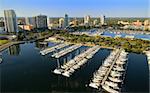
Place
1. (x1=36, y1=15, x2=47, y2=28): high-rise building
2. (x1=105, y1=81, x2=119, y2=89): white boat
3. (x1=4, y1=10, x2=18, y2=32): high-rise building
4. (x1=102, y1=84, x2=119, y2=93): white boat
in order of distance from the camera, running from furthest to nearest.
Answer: (x1=36, y1=15, x2=47, y2=28): high-rise building, (x1=4, y1=10, x2=18, y2=32): high-rise building, (x1=105, y1=81, x2=119, y2=89): white boat, (x1=102, y1=84, x2=119, y2=93): white boat

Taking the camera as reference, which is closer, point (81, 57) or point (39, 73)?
point (39, 73)

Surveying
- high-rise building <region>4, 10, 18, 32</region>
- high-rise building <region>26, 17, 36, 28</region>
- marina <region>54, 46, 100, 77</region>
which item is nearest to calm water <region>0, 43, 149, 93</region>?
marina <region>54, 46, 100, 77</region>

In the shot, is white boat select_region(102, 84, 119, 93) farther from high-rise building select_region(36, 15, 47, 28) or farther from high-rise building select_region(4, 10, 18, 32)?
high-rise building select_region(36, 15, 47, 28)

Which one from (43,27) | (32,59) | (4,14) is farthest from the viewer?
(43,27)

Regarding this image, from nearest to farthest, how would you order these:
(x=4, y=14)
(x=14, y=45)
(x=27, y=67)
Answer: (x=27, y=67), (x=14, y=45), (x=4, y=14)

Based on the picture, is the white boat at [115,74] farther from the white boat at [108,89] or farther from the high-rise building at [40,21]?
the high-rise building at [40,21]

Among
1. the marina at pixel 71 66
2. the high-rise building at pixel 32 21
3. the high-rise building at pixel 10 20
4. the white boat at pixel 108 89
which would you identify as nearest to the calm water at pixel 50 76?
the marina at pixel 71 66

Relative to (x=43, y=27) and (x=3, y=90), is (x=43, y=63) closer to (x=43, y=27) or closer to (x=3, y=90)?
(x=3, y=90)

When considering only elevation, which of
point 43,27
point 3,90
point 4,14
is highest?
point 4,14

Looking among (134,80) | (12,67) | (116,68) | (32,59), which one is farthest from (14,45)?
(134,80)
